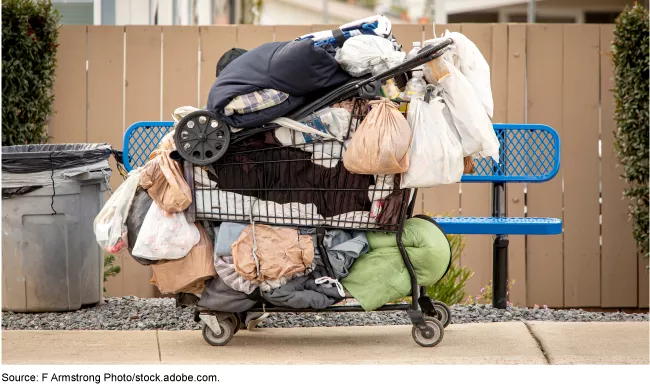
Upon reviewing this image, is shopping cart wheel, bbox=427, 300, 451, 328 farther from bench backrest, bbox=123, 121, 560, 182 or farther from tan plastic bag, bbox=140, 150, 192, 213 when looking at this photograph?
tan plastic bag, bbox=140, 150, 192, 213

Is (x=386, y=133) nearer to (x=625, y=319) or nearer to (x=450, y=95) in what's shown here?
(x=450, y=95)

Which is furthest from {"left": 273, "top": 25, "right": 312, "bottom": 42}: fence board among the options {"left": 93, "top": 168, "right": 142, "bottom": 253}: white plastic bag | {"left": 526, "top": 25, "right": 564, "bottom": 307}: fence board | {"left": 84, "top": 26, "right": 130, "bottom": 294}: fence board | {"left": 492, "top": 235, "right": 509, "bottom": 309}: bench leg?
{"left": 93, "top": 168, "right": 142, "bottom": 253}: white plastic bag

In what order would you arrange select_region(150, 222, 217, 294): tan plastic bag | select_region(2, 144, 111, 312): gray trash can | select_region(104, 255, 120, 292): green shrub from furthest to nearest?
1. select_region(104, 255, 120, 292): green shrub
2. select_region(2, 144, 111, 312): gray trash can
3. select_region(150, 222, 217, 294): tan plastic bag

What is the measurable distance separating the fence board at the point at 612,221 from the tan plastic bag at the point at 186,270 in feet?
12.5

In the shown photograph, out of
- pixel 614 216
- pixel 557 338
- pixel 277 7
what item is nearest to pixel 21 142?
pixel 557 338

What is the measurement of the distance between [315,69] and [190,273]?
1.05 metres

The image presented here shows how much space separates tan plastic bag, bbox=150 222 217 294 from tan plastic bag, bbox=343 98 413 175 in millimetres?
763

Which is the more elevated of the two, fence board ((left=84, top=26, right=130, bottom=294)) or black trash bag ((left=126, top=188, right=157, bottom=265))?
fence board ((left=84, top=26, right=130, bottom=294))

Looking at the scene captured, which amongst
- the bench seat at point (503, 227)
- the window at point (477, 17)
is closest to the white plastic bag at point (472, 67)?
the bench seat at point (503, 227)

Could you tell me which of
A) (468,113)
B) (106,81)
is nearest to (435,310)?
Answer: (468,113)

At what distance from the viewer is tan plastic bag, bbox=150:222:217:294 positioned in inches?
152

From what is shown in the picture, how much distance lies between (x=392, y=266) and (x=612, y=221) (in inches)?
132

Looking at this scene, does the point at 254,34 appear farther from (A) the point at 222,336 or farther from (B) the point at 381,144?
(B) the point at 381,144

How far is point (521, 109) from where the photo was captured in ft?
21.9
